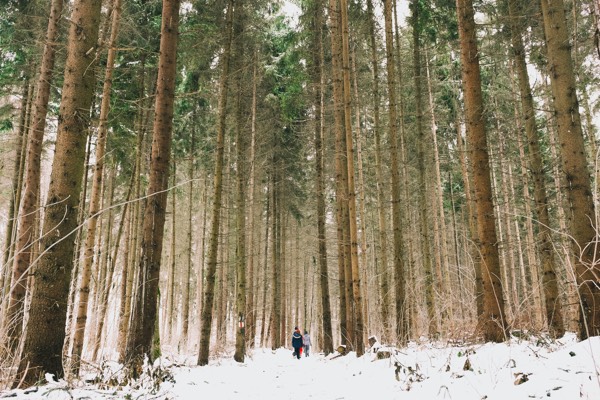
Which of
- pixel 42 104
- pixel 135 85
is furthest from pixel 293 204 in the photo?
pixel 42 104

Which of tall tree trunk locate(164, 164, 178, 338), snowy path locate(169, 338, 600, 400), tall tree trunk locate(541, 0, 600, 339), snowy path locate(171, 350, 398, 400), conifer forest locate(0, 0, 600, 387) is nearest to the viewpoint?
snowy path locate(169, 338, 600, 400)

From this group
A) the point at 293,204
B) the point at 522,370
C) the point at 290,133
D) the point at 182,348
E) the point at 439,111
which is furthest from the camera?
the point at 293,204

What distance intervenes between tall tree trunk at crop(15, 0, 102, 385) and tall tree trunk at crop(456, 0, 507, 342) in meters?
5.33

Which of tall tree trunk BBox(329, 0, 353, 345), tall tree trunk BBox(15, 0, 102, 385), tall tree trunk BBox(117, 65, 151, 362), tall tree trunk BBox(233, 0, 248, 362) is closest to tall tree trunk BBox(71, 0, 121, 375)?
tall tree trunk BBox(15, 0, 102, 385)

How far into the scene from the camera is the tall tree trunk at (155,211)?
5551 mm

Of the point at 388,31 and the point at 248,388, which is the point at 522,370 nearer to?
the point at 248,388

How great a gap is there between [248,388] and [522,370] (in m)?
4.54

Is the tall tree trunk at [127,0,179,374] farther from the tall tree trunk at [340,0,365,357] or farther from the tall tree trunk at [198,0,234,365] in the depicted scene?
the tall tree trunk at [340,0,365,357]

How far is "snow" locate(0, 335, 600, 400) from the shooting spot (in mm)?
3092

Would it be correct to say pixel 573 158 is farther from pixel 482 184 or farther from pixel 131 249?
pixel 131 249

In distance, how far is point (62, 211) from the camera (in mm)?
4344

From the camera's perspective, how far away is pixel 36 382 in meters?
3.77

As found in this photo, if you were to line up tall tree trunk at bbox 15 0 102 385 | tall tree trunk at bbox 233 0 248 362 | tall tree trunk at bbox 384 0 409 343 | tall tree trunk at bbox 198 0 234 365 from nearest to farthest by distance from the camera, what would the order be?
tall tree trunk at bbox 15 0 102 385 < tall tree trunk at bbox 384 0 409 343 < tall tree trunk at bbox 198 0 234 365 < tall tree trunk at bbox 233 0 248 362

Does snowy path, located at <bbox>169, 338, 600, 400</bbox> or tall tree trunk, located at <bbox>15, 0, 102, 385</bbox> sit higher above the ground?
tall tree trunk, located at <bbox>15, 0, 102, 385</bbox>
